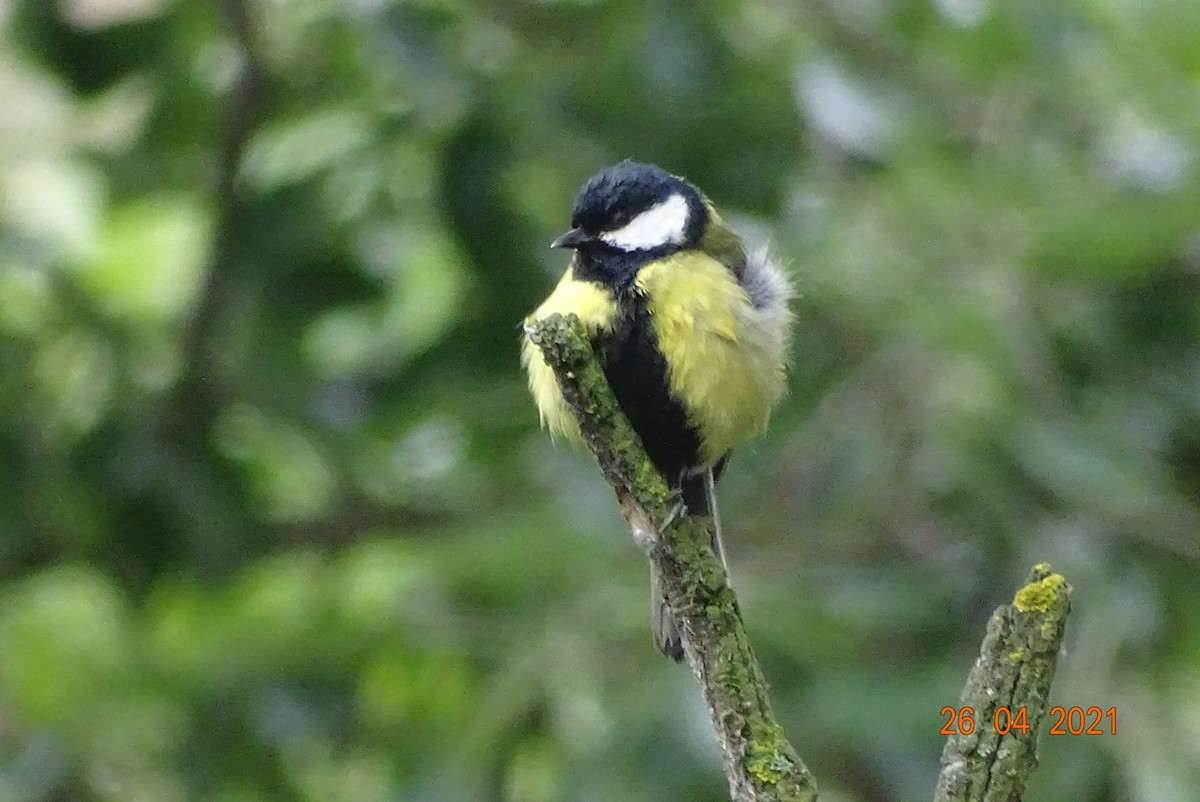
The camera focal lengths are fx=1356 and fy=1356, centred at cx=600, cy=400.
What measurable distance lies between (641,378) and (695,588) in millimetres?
452

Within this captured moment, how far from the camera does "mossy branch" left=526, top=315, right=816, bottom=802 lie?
1.07 m

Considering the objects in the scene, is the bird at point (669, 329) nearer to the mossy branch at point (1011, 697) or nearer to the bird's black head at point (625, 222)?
the bird's black head at point (625, 222)

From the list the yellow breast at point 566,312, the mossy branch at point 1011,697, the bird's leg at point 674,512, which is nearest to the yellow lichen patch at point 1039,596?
the mossy branch at point 1011,697

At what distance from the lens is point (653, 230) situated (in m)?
1.71

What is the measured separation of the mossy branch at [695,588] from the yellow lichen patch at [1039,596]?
21 centimetres

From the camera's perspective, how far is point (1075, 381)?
2336 mm

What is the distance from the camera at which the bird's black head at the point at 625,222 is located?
1.68 metres

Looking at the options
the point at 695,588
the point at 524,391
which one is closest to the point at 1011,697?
the point at 695,588

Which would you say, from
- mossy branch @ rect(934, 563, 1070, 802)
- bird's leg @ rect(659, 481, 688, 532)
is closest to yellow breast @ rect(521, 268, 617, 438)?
bird's leg @ rect(659, 481, 688, 532)

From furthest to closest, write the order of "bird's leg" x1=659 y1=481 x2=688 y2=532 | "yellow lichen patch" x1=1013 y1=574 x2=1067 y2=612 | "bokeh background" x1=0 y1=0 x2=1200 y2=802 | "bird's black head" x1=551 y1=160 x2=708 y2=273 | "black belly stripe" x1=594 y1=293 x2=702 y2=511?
"bokeh background" x1=0 y1=0 x2=1200 y2=802, "bird's black head" x1=551 y1=160 x2=708 y2=273, "black belly stripe" x1=594 y1=293 x2=702 y2=511, "bird's leg" x1=659 y1=481 x2=688 y2=532, "yellow lichen patch" x1=1013 y1=574 x2=1067 y2=612

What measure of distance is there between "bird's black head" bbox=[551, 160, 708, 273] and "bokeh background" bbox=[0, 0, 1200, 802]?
240mm

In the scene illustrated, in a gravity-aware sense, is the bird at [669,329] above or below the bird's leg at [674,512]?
above

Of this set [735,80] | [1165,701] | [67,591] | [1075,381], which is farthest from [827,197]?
[67,591]

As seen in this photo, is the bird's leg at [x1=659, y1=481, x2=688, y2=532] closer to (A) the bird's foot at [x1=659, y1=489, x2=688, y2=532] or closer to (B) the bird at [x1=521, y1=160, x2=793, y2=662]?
(A) the bird's foot at [x1=659, y1=489, x2=688, y2=532]
